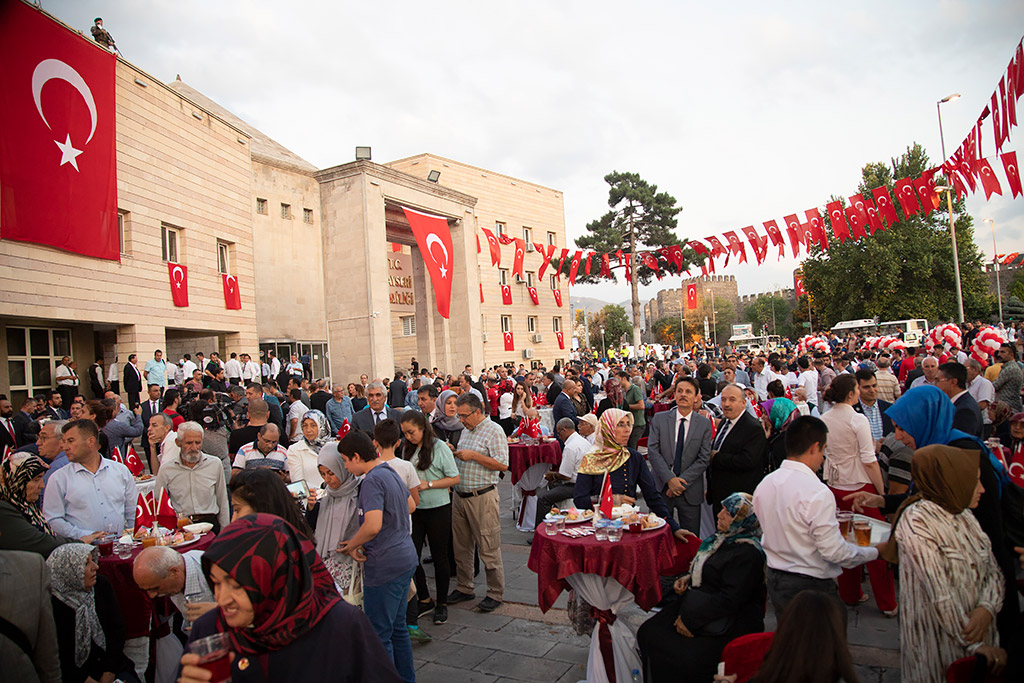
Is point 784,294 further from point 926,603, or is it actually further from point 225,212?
point 926,603

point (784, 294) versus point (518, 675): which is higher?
point (784, 294)

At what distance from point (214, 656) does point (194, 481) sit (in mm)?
3749

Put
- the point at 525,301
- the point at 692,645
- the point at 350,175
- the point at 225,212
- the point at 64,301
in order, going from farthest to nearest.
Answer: the point at 525,301 < the point at 350,175 < the point at 225,212 < the point at 64,301 < the point at 692,645

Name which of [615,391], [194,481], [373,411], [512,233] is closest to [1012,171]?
[615,391]

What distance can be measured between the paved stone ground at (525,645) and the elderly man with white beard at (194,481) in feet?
6.92

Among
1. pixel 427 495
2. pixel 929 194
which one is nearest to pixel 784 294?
pixel 929 194

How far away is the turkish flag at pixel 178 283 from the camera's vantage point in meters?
17.1

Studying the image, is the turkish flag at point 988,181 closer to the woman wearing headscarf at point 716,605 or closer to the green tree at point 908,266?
the woman wearing headscarf at point 716,605

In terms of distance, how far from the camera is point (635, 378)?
15000 mm

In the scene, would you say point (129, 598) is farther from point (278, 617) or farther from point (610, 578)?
point (610, 578)

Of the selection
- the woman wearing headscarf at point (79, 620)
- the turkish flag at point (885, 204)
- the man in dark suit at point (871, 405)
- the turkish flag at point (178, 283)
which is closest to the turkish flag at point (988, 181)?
the turkish flag at point (885, 204)

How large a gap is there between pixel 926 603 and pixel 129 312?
1755 cm

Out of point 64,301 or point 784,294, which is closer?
point 64,301

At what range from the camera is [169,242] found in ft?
57.3
